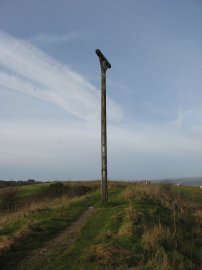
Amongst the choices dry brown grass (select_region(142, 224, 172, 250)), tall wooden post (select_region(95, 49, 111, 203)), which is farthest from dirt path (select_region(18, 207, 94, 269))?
tall wooden post (select_region(95, 49, 111, 203))

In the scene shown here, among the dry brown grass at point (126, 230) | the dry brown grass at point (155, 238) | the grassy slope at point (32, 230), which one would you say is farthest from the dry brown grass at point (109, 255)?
the grassy slope at point (32, 230)

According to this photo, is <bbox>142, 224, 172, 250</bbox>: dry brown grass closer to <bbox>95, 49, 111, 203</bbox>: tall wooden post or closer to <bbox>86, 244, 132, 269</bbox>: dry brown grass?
<bbox>86, 244, 132, 269</bbox>: dry brown grass

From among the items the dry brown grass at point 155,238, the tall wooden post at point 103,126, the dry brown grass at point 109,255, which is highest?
the tall wooden post at point 103,126

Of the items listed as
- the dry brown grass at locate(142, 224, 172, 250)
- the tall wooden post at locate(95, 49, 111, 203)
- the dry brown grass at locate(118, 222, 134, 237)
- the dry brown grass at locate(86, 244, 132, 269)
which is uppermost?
the tall wooden post at locate(95, 49, 111, 203)

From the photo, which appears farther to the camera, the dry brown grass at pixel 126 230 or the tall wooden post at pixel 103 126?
the tall wooden post at pixel 103 126

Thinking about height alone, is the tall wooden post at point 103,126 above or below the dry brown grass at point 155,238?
above

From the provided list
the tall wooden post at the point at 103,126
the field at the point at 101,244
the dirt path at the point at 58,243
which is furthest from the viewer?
the tall wooden post at the point at 103,126

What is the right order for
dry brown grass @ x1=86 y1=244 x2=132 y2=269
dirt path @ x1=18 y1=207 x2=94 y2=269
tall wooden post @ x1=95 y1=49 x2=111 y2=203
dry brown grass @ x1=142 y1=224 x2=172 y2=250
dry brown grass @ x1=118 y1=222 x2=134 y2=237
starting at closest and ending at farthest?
dry brown grass @ x1=86 y1=244 x2=132 y2=269
dirt path @ x1=18 y1=207 x2=94 y2=269
dry brown grass @ x1=142 y1=224 x2=172 y2=250
dry brown grass @ x1=118 y1=222 x2=134 y2=237
tall wooden post @ x1=95 y1=49 x2=111 y2=203

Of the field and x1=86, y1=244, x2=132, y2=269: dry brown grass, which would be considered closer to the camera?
x1=86, y1=244, x2=132, y2=269: dry brown grass

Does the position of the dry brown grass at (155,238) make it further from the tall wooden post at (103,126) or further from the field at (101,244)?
the tall wooden post at (103,126)

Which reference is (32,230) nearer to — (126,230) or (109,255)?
(126,230)

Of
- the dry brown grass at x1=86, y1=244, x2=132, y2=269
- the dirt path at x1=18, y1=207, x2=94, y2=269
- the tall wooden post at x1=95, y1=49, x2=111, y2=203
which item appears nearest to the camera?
the dry brown grass at x1=86, y1=244, x2=132, y2=269

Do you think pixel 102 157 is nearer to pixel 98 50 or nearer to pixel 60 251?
pixel 98 50

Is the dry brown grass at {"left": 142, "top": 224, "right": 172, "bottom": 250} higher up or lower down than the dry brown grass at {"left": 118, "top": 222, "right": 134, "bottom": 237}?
lower down
